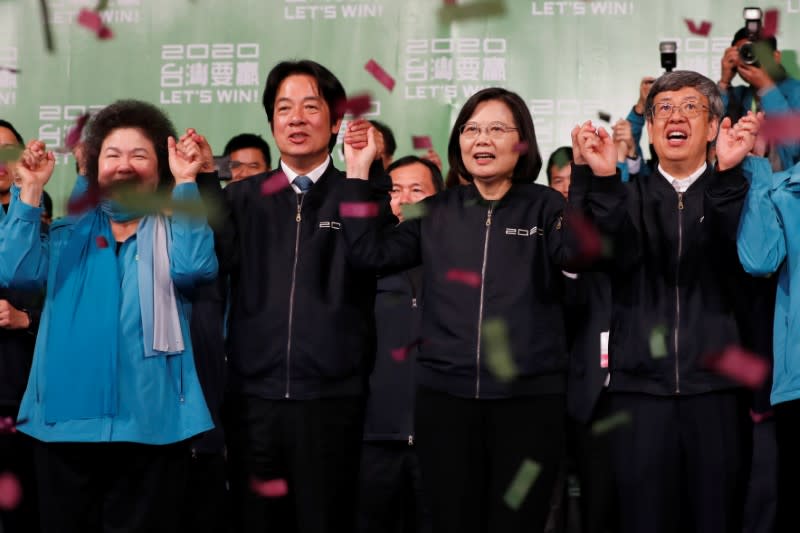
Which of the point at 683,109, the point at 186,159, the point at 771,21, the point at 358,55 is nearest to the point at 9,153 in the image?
the point at 186,159

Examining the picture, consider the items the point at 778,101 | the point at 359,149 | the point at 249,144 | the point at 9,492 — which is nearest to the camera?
the point at 359,149

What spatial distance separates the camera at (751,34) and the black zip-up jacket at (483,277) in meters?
1.65

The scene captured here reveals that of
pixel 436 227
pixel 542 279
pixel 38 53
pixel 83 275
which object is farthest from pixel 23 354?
pixel 38 53

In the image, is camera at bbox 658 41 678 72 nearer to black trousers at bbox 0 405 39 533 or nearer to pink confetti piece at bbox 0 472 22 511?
black trousers at bbox 0 405 39 533

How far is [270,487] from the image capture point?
3.19 meters

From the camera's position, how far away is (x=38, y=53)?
583 cm

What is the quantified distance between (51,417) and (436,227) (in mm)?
1175

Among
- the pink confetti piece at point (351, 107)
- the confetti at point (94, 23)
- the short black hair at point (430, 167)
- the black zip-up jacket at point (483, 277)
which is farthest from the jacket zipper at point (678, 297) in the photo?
the confetti at point (94, 23)

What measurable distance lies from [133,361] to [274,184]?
2.20 ft

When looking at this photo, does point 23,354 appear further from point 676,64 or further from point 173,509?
point 676,64

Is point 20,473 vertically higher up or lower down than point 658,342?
lower down

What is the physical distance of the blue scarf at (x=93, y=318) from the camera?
313 cm

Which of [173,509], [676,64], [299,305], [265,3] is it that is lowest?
[173,509]

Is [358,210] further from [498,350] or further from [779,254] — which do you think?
[779,254]
